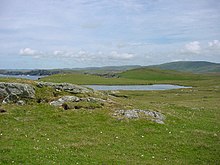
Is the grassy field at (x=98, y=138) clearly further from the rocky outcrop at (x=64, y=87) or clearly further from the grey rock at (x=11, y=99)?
the rocky outcrop at (x=64, y=87)

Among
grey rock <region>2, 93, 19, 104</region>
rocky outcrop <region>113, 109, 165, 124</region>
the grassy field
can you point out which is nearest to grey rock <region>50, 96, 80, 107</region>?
the grassy field

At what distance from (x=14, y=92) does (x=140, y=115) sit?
A: 15528 millimetres

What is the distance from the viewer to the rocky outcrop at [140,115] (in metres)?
30.3

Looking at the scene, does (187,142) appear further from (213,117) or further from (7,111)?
(7,111)

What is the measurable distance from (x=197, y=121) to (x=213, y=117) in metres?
5.71

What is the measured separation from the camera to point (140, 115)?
30875 mm

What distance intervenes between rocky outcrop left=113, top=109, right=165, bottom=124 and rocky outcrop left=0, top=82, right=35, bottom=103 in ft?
37.2

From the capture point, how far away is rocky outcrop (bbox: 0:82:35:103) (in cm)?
3284

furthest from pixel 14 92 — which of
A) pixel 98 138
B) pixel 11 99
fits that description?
pixel 98 138

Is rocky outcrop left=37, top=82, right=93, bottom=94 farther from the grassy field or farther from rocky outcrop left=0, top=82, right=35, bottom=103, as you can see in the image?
the grassy field

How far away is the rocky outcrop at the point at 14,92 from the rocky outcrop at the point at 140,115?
37.2 feet

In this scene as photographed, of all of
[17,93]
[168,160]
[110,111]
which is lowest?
[168,160]

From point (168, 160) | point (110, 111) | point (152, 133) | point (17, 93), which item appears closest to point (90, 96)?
point (110, 111)

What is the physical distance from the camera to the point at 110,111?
3184cm
